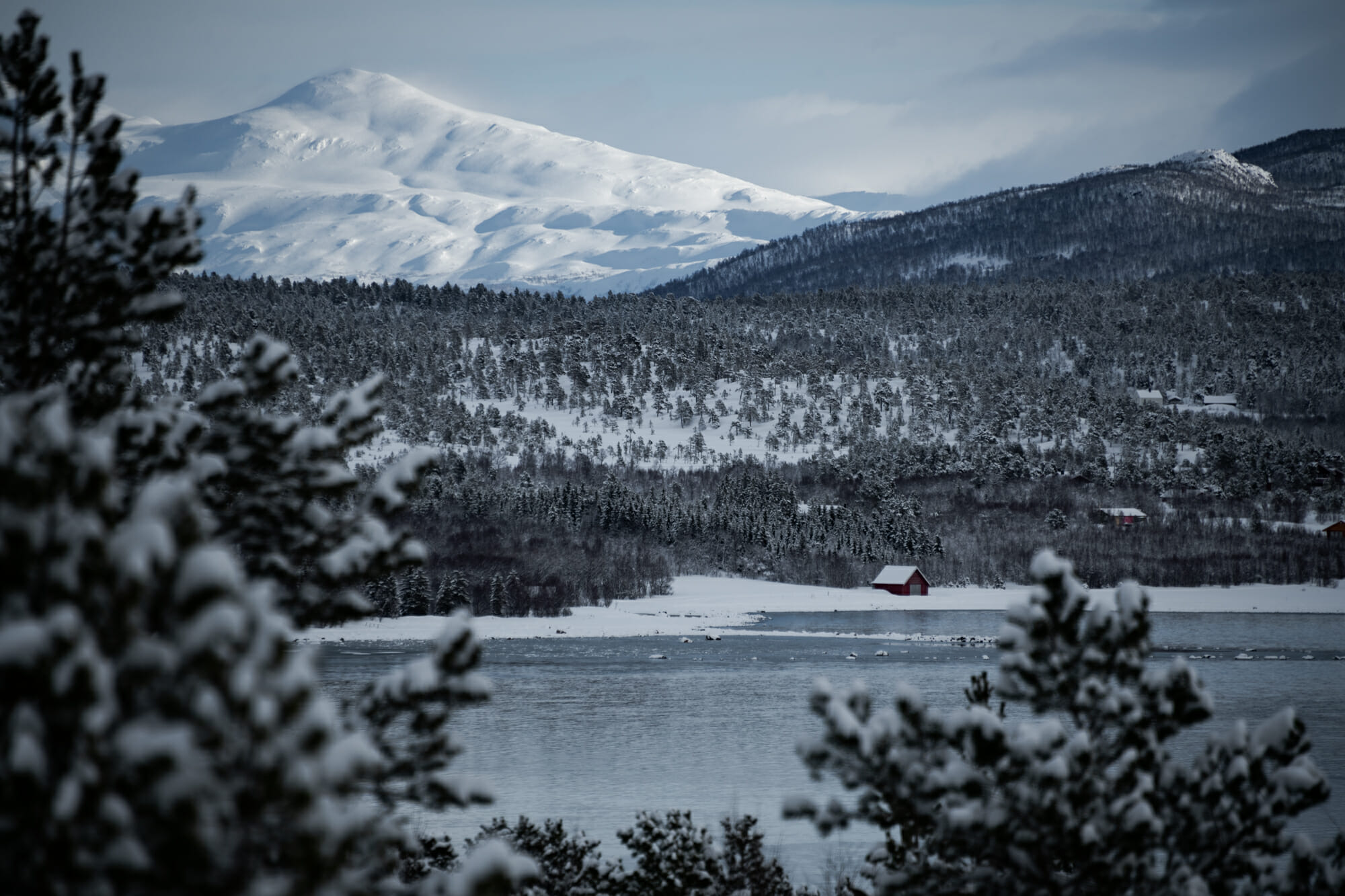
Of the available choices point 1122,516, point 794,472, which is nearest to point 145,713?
point 1122,516

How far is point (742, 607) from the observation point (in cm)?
9850

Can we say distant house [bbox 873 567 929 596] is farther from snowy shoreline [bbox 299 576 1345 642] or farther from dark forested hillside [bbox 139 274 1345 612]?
dark forested hillside [bbox 139 274 1345 612]

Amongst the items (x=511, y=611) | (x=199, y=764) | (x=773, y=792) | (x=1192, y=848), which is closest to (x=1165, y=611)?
(x=511, y=611)

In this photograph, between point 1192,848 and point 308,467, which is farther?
point 1192,848

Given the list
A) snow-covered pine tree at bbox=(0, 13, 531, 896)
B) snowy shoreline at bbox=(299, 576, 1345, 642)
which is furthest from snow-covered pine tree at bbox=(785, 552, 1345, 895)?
snowy shoreline at bbox=(299, 576, 1345, 642)

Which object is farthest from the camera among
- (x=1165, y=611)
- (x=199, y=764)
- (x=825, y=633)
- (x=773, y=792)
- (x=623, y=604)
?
(x=623, y=604)

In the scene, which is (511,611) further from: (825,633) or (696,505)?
(696,505)

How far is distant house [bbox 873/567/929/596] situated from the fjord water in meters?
22.9

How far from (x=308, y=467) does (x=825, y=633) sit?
237 ft

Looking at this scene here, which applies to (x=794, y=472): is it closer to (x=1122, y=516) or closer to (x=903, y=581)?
(x=1122, y=516)

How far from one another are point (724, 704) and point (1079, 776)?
1590 inches

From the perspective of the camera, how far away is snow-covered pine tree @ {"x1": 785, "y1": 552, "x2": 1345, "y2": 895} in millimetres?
7113

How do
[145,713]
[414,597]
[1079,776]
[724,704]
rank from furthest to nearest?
[414,597] → [724,704] → [1079,776] → [145,713]

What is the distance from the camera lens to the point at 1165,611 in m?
90.1
